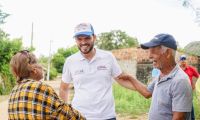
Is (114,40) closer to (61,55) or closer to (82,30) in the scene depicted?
(61,55)

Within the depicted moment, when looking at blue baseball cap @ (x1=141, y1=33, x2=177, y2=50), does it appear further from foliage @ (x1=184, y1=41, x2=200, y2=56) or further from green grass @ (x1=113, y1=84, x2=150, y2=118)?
green grass @ (x1=113, y1=84, x2=150, y2=118)

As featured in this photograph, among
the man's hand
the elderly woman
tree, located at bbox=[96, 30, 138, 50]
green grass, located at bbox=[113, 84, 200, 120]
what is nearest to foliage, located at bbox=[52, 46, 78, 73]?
tree, located at bbox=[96, 30, 138, 50]

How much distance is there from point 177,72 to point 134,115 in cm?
963

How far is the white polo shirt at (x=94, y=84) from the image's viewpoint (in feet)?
15.4

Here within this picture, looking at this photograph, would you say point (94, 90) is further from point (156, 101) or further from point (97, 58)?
point (156, 101)

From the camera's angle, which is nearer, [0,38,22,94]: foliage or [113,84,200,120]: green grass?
[113,84,200,120]: green grass

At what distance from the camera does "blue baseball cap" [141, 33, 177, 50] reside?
3660 mm

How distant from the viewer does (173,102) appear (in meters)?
3.49

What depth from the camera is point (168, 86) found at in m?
3.57

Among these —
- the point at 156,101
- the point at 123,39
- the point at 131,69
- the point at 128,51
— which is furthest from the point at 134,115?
the point at 123,39

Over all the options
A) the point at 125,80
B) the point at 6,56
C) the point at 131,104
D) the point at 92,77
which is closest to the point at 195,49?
the point at 131,104

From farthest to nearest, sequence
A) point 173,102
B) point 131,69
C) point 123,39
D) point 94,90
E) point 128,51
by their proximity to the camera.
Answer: point 123,39 < point 128,51 < point 131,69 < point 94,90 < point 173,102

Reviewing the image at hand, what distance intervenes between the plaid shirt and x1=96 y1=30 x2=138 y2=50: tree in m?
60.7

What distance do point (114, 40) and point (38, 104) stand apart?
63982mm
